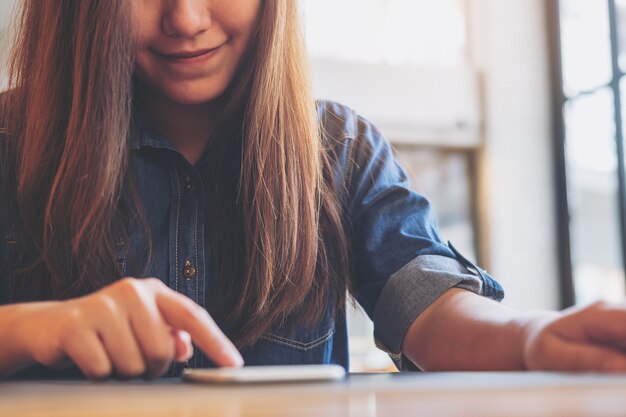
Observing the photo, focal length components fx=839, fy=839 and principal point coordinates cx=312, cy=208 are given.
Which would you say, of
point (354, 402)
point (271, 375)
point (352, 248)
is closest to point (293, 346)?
point (352, 248)

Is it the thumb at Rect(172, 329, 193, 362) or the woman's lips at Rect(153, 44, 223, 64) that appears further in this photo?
the woman's lips at Rect(153, 44, 223, 64)

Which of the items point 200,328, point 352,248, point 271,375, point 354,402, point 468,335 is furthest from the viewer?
point 352,248

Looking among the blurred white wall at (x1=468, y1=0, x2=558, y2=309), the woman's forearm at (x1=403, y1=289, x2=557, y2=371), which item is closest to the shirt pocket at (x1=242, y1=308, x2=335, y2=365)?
the woman's forearm at (x1=403, y1=289, x2=557, y2=371)

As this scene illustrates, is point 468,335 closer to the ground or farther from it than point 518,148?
closer to the ground

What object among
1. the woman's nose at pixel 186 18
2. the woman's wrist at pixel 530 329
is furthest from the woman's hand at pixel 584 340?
the woman's nose at pixel 186 18

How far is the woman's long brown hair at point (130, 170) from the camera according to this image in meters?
0.82

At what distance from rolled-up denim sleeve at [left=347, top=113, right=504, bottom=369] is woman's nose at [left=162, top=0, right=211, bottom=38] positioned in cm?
25

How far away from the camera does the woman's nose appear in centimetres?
80

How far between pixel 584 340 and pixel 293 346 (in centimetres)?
43

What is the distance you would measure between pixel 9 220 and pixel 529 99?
4.63 metres

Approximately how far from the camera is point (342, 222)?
0.96m

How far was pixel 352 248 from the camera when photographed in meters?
0.95

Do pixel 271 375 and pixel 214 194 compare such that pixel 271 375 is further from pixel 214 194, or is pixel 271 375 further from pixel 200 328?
pixel 214 194

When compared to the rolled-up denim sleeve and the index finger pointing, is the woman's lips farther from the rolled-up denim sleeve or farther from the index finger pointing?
the index finger pointing
